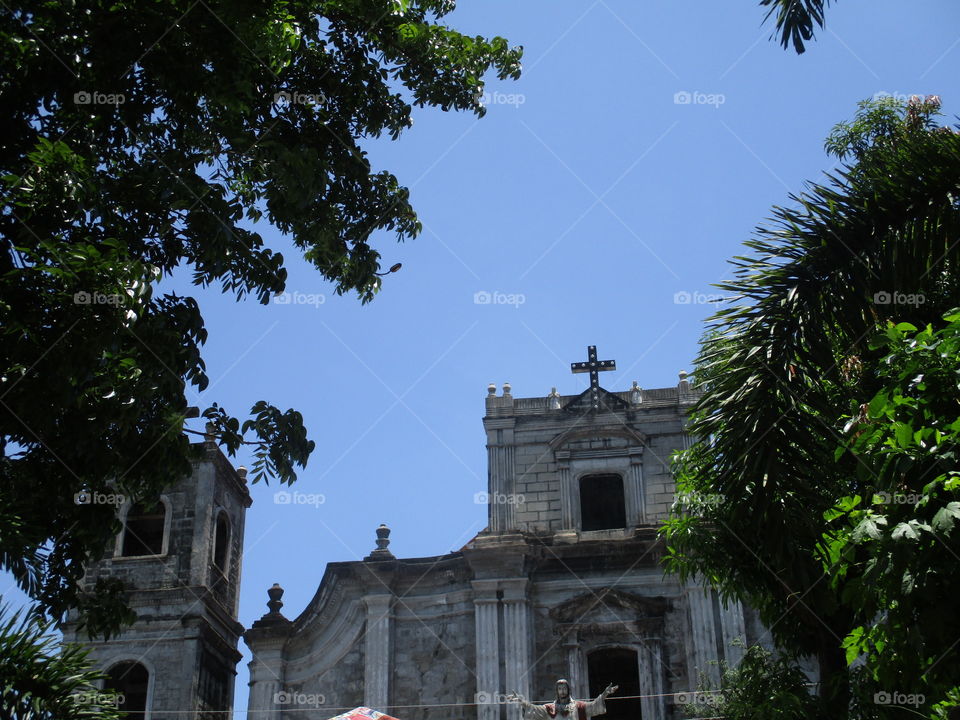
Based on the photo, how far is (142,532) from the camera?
2450 cm

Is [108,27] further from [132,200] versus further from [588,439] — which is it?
[588,439]

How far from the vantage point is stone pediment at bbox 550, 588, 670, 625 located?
2069 cm

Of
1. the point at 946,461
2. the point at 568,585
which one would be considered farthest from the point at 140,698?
the point at 946,461

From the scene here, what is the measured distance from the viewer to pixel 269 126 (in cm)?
1077

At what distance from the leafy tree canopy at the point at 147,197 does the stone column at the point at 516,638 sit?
10490 mm

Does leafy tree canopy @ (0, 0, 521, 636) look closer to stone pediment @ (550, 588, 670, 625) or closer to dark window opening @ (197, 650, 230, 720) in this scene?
stone pediment @ (550, 588, 670, 625)

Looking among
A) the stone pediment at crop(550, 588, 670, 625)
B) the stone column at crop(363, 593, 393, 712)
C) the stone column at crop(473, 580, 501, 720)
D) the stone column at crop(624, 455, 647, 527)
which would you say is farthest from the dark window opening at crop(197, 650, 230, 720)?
the stone column at crop(624, 455, 647, 527)

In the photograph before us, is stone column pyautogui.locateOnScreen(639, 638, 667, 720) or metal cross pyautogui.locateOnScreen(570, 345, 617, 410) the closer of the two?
stone column pyautogui.locateOnScreen(639, 638, 667, 720)

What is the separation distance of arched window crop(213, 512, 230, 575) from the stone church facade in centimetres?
109

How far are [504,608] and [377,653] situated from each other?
2212 millimetres

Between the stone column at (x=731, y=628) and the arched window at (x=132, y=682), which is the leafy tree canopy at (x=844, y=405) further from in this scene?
the arched window at (x=132, y=682)

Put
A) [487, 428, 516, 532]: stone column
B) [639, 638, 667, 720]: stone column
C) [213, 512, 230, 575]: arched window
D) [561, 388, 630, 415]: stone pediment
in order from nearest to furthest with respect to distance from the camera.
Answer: [639, 638, 667, 720]: stone column
[487, 428, 516, 532]: stone column
[561, 388, 630, 415]: stone pediment
[213, 512, 230, 575]: arched window

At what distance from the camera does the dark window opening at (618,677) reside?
65.8ft

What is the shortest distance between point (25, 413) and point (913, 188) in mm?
7064
